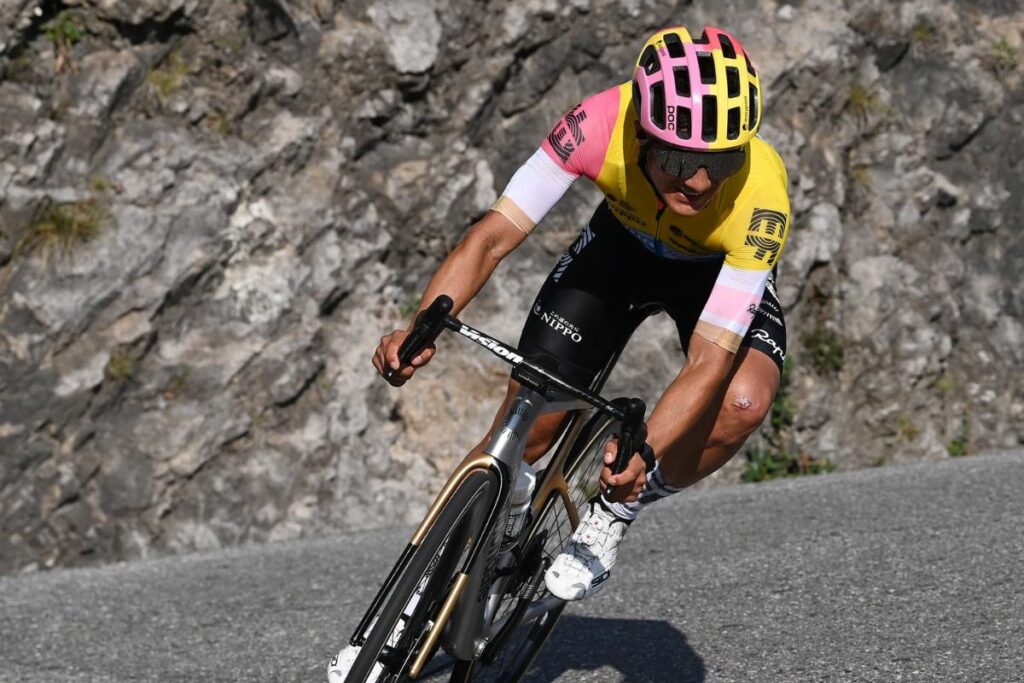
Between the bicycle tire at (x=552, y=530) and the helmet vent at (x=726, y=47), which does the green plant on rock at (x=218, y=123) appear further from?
the helmet vent at (x=726, y=47)

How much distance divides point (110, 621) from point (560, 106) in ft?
20.6

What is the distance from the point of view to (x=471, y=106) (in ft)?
34.4

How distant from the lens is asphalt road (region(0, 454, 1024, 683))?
4949 mm

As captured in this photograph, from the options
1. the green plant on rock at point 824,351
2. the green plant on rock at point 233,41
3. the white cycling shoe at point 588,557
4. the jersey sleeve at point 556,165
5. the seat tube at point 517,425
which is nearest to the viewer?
the seat tube at point 517,425

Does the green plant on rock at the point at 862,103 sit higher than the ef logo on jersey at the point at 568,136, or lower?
lower

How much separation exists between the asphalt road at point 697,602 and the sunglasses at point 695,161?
1995 millimetres

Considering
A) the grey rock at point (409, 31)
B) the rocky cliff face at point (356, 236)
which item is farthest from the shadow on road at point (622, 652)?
the grey rock at point (409, 31)

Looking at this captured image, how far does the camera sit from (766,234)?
157 inches

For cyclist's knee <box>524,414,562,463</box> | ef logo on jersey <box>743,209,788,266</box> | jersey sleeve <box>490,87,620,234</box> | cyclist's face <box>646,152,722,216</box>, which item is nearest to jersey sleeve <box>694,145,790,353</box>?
ef logo on jersey <box>743,209,788,266</box>

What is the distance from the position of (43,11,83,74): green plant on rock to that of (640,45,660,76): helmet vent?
6508 millimetres

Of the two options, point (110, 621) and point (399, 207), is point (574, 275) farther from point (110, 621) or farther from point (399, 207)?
point (399, 207)

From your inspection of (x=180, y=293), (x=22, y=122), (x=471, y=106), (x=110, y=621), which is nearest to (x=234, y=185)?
(x=180, y=293)

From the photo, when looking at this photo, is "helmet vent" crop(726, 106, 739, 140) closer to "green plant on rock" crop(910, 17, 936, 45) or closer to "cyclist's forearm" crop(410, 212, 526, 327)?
"cyclist's forearm" crop(410, 212, 526, 327)

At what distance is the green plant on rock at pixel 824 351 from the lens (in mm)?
11211
